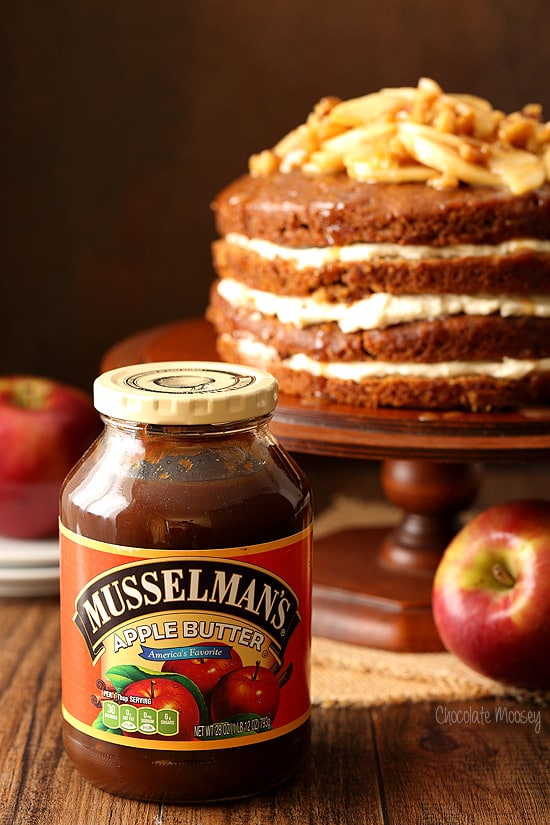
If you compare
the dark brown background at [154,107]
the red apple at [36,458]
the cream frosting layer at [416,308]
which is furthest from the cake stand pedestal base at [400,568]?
the dark brown background at [154,107]

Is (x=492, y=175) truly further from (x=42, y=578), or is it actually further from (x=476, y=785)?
(x=42, y=578)

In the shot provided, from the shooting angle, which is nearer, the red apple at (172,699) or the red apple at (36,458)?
the red apple at (172,699)

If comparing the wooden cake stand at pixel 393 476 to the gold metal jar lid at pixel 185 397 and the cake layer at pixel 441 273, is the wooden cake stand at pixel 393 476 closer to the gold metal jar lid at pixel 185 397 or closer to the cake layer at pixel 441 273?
the cake layer at pixel 441 273

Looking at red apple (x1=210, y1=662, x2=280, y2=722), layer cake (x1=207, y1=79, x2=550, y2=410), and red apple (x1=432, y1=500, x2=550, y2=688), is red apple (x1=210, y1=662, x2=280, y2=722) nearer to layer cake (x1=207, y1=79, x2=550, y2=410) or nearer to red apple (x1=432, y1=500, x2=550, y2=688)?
red apple (x1=432, y1=500, x2=550, y2=688)

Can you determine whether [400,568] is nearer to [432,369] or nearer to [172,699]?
[432,369]

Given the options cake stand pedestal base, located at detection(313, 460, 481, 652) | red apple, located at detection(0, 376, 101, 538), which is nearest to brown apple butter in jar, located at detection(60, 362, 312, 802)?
cake stand pedestal base, located at detection(313, 460, 481, 652)

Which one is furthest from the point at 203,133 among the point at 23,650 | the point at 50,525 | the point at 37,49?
the point at 23,650
